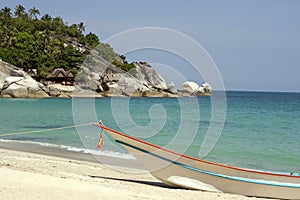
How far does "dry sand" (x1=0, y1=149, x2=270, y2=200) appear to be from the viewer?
22.8ft

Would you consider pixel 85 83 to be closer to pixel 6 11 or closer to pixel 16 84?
pixel 16 84

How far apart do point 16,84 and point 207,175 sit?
197 feet

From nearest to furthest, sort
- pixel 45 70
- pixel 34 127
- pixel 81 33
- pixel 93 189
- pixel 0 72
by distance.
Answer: pixel 93 189 < pixel 34 127 < pixel 0 72 < pixel 45 70 < pixel 81 33

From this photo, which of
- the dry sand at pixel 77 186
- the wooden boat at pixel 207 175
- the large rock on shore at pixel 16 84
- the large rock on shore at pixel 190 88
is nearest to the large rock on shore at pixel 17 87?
the large rock on shore at pixel 16 84

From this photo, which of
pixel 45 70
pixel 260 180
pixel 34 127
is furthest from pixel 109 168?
pixel 45 70

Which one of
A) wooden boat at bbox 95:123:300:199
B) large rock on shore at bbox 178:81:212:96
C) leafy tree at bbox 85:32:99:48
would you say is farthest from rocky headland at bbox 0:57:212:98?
wooden boat at bbox 95:123:300:199

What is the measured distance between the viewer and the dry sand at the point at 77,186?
6.95 meters

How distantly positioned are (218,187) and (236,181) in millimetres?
445

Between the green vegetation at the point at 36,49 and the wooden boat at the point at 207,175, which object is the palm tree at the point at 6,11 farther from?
the wooden boat at the point at 207,175

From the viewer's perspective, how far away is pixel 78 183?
318 inches

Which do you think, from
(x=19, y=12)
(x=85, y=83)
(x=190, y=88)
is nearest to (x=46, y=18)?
(x=19, y=12)

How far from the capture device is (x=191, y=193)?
8.59 metres

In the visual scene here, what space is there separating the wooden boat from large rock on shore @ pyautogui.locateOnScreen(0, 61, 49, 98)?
2312 inches

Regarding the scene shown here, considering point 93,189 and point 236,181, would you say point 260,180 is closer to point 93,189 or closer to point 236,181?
point 236,181
